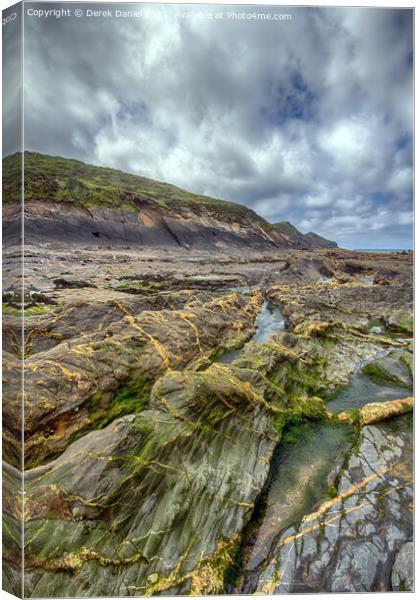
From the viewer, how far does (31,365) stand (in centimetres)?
454

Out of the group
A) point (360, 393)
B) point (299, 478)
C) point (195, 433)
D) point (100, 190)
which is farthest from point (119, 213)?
point (360, 393)

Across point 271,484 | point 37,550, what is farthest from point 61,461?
point 271,484

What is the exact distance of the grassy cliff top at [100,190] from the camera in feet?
12.4

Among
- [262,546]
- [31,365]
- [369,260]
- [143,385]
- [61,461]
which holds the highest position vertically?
[369,260]

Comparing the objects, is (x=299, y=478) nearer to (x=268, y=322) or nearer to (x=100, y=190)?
(x=268, y=322)

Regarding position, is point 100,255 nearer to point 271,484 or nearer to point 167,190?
point 167,190

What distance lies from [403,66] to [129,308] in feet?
23.5

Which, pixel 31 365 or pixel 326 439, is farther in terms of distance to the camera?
pixel 326 439

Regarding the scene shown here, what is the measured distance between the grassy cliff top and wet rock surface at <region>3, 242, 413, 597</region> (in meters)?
0.96

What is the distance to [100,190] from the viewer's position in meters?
5.43

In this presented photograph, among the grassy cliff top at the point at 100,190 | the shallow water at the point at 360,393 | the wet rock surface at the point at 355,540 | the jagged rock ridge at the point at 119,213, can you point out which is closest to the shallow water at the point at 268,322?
the shallow water at the point at 360,393

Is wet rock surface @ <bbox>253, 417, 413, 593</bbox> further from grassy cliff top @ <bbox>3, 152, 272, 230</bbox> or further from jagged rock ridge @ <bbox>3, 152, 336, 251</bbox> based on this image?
grassy cliff top @ <bbox>3, 152, 272, 230</bbox>

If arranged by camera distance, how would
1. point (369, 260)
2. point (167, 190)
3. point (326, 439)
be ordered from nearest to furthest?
point (167, 190) → point (326, 439) → point (369, 260)

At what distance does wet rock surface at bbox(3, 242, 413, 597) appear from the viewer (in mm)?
3629
